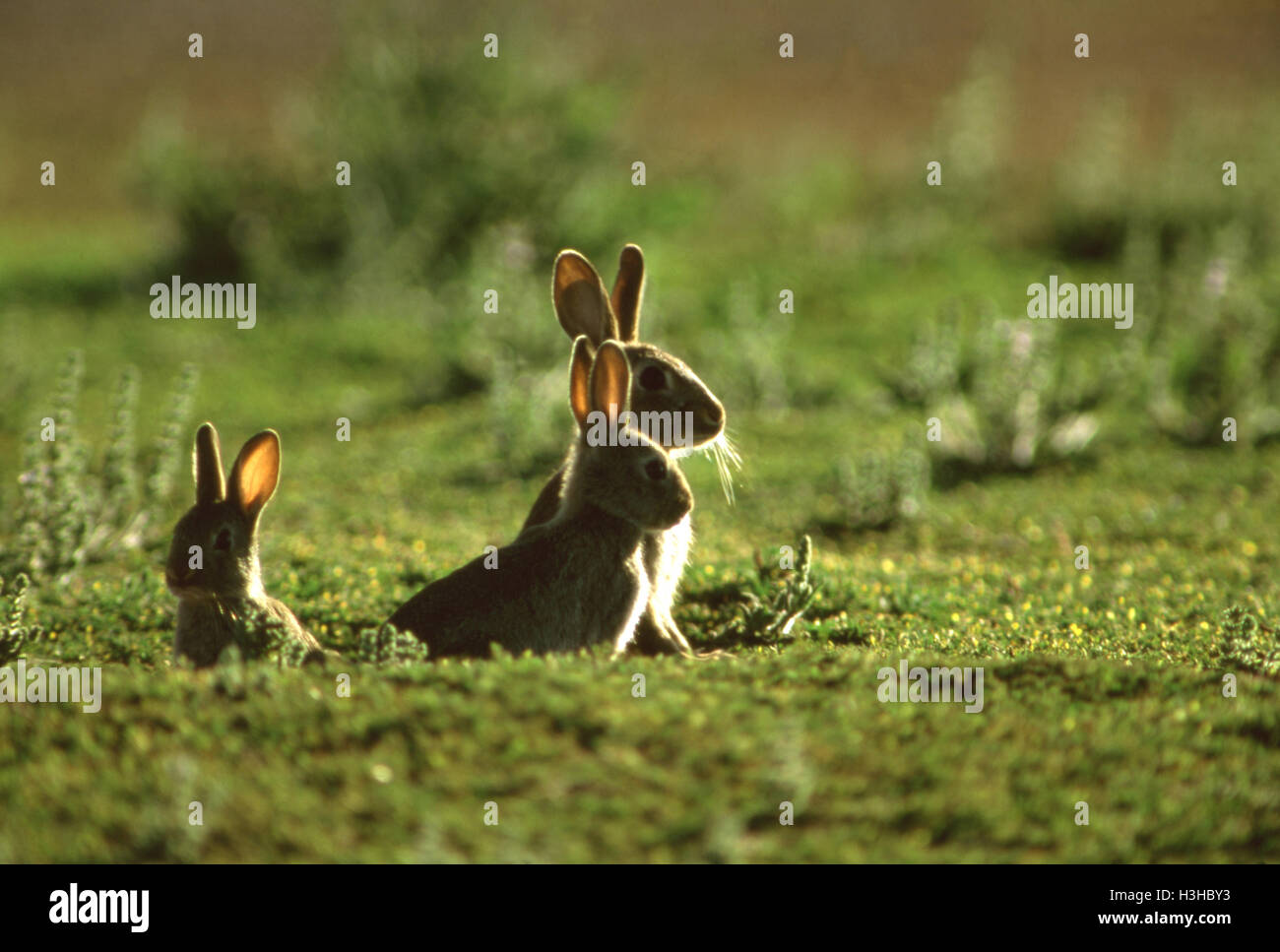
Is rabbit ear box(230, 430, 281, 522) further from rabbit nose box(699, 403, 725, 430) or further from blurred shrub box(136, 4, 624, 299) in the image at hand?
blurred shrub box(136, 4, 624, 299)

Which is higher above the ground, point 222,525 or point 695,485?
point 695,485

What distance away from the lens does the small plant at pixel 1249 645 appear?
5293 millimetres

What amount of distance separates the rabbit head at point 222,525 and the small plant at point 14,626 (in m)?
0.78

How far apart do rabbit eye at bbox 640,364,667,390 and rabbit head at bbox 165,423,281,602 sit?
1625mm

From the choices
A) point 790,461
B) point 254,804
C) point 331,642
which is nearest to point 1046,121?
point 790,461

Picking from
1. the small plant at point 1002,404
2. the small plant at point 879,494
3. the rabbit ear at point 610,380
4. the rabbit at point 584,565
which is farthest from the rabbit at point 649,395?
the small plant at point 1002,404

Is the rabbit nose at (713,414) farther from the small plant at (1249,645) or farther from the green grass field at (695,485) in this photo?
the small plant at (1249,645)

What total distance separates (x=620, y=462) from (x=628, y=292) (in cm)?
118

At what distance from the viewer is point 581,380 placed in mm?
5312

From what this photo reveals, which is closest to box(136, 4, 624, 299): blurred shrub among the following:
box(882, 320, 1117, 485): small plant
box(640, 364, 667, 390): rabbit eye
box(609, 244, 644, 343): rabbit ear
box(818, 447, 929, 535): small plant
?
box(882, 320, 1117, 485): small plant

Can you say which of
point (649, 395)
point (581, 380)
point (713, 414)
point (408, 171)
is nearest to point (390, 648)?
point (581, 380)

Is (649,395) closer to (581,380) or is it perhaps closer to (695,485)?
(581,380)

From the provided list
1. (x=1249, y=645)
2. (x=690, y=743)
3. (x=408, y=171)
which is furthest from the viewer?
(x=408, y=171)

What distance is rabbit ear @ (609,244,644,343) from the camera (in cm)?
602
